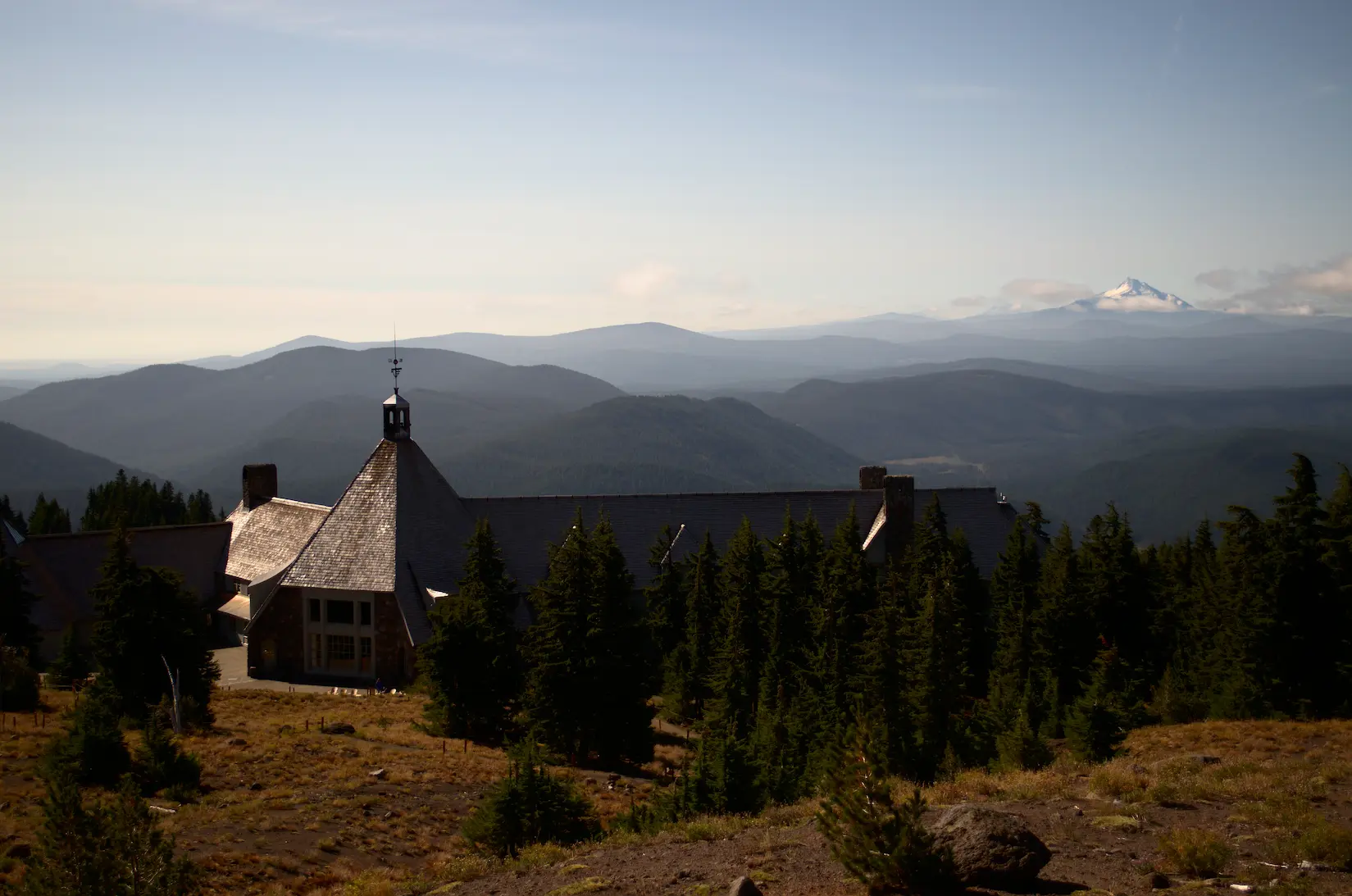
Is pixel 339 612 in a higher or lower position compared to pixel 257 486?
lower

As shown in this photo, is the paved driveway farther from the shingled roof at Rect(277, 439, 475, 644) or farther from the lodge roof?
the shingled roof at Rect(277, 439, 475, 644)

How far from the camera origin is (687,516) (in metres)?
57.0

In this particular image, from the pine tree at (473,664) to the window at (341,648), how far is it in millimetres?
13496

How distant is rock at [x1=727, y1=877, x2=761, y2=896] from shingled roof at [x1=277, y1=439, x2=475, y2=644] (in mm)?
33673

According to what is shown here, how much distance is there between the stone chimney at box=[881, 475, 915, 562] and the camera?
55625mm

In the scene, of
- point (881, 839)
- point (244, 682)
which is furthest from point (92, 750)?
point (244, 682)

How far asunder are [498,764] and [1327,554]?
2866cm

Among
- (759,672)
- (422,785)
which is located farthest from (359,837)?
(759,672)

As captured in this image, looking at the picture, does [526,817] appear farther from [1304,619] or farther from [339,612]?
[339,612]

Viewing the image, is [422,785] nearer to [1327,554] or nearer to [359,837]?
[359,837]

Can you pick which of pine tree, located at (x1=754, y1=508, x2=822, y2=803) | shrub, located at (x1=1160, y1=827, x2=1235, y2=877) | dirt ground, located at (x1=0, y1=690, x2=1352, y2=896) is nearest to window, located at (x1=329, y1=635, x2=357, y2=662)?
dirt ground, located at (x1=0, y1=690, x2=1352, y2=896)

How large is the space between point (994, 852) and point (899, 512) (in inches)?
1691

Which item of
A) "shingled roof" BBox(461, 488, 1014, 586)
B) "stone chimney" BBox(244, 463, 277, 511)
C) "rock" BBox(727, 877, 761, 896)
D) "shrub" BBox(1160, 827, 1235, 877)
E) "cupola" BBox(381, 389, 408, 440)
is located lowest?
"rock" BBox(727, 877, 761, 896)

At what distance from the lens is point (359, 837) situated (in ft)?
75.8
